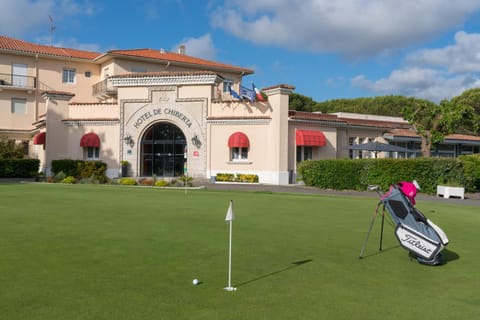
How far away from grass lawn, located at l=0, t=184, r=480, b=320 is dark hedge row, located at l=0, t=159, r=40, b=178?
25.4m

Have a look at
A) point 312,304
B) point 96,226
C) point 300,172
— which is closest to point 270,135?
point 300,172

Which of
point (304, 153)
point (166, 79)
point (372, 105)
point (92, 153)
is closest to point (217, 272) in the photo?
point (304, 153)

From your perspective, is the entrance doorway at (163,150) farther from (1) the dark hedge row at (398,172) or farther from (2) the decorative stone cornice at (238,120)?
(1) the dark hedge row at (398,172)

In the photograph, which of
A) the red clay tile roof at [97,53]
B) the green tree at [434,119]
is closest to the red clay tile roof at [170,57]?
the red clay tile roof at [97,53]

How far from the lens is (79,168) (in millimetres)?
34938

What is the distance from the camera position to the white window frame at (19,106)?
45.7m

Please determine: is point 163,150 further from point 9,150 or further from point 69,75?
point 69,75

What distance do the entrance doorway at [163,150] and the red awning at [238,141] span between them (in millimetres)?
4154

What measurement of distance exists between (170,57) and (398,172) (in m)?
29.2

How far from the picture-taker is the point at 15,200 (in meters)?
17.7

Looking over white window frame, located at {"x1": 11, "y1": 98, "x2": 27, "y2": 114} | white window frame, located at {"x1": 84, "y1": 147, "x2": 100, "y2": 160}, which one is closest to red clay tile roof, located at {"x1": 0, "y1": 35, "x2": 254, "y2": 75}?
white window frame, located at {"x1": 11, "y1": 98, "x2": 27, "y2": 114}

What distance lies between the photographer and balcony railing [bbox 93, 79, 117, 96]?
41719mm

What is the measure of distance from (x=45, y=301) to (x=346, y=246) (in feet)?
19.4

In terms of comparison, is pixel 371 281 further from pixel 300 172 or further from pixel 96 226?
pixel 300 172
